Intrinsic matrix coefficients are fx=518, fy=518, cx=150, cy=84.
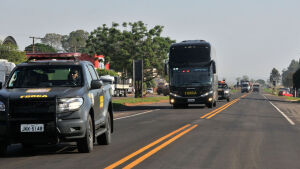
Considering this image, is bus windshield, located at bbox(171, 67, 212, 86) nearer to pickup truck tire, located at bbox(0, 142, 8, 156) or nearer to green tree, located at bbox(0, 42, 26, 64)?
pickup truck tire, located at bbox(0, 142, 8, 156)

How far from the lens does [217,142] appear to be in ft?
40.9

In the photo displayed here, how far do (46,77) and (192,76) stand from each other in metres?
20.5

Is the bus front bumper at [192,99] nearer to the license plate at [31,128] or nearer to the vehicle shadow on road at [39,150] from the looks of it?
the vehicle shadow on road at [39,150]

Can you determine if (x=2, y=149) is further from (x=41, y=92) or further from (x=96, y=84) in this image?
(x=96, y=84)

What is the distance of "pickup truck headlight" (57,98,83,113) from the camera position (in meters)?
9.35

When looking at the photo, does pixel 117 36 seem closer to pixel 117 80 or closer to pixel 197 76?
pixel 117 80

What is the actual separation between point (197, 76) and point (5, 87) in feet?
68.6

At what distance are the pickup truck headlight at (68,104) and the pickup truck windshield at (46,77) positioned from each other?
2.76ft

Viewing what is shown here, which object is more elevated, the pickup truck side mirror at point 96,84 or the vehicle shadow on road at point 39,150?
the pickup truck side mirror at point 96,84

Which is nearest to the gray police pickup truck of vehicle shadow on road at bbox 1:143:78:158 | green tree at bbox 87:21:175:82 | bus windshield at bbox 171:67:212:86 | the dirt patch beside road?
vehicle shadow on road at bbox 1:143:78:158

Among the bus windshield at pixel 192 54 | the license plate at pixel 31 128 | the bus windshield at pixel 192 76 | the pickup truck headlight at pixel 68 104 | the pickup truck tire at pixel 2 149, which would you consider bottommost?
the pickup truck tire at pixel 2 149

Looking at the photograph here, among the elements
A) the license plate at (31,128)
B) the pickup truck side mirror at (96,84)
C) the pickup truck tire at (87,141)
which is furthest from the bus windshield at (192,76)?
the license plate at (31,128)

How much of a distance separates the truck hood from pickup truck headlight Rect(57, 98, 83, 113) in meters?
0.09

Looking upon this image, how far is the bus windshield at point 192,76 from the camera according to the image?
30.4m
